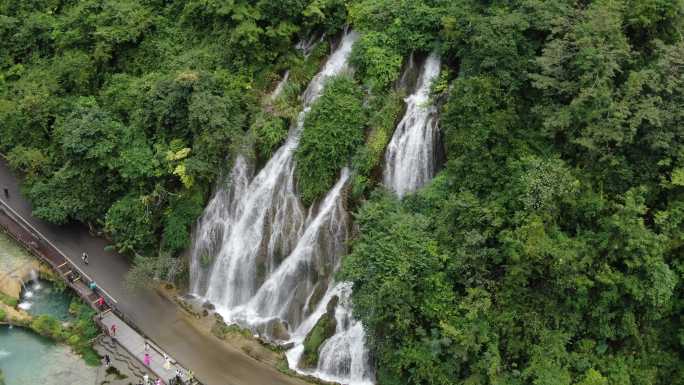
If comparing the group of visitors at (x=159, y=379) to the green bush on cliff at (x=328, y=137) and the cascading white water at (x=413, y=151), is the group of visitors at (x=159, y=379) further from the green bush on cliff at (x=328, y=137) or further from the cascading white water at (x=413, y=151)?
the cascading white water at (x=413, y=151)

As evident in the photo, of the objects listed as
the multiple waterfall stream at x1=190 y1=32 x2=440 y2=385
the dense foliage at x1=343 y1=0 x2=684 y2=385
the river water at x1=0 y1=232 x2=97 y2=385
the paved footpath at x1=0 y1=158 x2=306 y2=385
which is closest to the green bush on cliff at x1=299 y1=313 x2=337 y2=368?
the multiple waterfall stream at x1=190 y1=32 x2=440 y2=385

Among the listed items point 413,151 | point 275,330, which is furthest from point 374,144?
point 275,330

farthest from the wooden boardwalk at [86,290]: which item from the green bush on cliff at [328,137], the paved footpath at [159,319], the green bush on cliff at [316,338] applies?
the green bush on cliff at [328,137]

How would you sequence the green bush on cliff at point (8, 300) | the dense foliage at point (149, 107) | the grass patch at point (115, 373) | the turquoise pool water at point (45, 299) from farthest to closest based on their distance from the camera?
1. the turquoise pool water at point (45, 299)
2. the dense foliage at point (149, 107)
3. the green bush on cliff at point (8, 300)
4. the grass patch at point (115, 373)

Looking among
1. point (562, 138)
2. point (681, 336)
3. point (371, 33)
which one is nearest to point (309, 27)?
point (371, 33)

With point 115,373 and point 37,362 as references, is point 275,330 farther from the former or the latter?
point 37,362

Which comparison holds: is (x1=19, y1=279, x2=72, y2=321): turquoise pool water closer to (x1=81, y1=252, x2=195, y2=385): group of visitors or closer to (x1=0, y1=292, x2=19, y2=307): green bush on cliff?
(x1=0, y1=292, x2=19, y2=307): green bush on cliff
